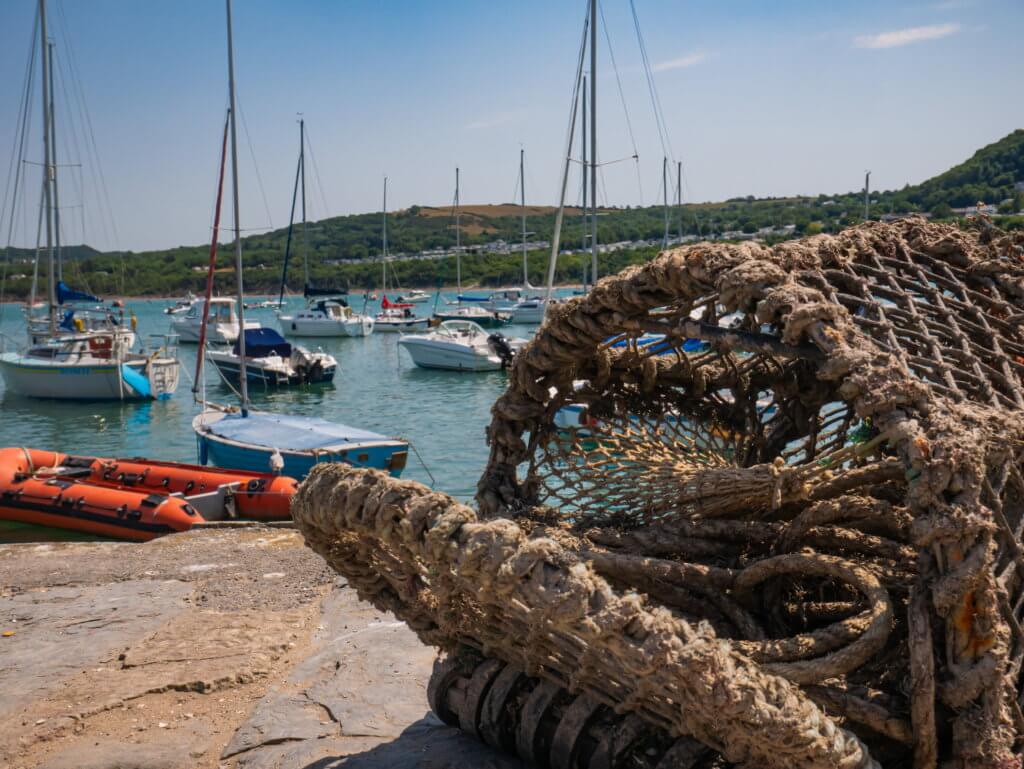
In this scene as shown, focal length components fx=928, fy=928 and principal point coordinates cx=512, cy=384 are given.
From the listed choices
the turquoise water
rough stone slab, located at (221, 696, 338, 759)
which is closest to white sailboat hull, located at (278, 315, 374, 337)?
the turquoise water

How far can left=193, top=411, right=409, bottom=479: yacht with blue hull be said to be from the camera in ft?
41.4

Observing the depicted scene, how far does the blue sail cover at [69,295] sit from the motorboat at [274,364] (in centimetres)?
461

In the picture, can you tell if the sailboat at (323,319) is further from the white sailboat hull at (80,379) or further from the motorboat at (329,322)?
the white sailboat hull at (80,379)

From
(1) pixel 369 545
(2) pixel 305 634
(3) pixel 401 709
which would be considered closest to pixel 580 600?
(1) pixel 369 545

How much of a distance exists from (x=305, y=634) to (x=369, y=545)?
6.51 feet

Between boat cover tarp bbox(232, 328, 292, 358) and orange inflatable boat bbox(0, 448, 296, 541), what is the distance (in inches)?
642

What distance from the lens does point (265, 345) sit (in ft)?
92.1

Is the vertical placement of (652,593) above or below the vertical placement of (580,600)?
below

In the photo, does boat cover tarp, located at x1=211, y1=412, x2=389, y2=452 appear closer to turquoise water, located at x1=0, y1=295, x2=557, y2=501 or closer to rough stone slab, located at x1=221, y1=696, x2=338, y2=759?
turquoise water, located at x1=0, y1=295, x2=557, y2=501

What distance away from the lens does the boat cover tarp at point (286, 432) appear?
43.1 feet

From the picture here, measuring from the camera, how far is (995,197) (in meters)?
24.2

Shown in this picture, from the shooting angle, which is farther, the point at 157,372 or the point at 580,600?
the point at 157,372

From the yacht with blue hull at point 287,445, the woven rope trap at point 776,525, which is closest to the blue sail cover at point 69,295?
the yacht with blue hull at point 287,445

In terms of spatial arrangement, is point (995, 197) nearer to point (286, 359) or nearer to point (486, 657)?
point (286, 359)
